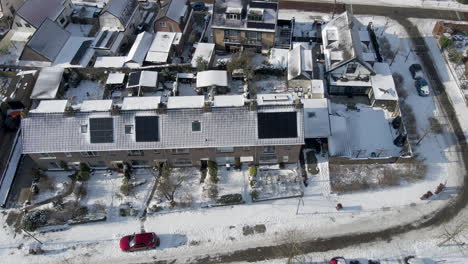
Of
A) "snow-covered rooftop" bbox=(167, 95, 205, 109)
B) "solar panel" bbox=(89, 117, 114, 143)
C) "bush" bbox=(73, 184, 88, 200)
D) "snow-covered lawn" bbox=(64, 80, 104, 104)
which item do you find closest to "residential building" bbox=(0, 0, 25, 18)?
"snow-covered lawn" bbox=(64, 80, 104, 104)

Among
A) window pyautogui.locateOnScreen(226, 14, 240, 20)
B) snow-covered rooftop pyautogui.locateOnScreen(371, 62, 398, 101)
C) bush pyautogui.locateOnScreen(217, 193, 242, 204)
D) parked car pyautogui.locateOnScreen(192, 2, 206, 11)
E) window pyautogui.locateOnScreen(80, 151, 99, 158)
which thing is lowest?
bush pyautogui.locateOnScreen(217, 193, 242, 204)

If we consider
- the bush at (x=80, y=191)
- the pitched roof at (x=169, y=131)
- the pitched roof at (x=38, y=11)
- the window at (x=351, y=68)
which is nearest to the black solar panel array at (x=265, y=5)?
the window at (x=351, y=68)

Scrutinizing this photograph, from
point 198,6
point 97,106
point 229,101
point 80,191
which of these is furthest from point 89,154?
point 198,6

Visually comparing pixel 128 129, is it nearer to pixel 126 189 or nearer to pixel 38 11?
pixel 126 189

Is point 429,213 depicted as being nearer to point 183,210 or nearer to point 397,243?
point 397,243

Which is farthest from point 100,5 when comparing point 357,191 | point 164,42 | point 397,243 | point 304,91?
point 397,243

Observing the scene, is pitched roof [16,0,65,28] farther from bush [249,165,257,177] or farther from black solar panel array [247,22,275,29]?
bush [249,165,257,177]

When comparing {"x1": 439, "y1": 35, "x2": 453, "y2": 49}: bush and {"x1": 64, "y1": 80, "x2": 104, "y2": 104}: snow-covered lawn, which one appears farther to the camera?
{"x1": 439, "y1": 35, "x2": 453, "y2": 49}: bush
